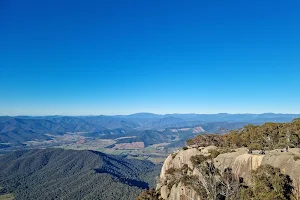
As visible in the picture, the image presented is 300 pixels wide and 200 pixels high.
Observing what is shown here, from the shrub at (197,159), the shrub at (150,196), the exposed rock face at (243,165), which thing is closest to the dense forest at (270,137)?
the exposed rock face at (243,165)

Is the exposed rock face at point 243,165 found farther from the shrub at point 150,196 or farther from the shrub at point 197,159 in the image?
the shrub at point 150,196

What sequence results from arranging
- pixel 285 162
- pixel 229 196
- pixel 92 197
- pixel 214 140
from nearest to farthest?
pixel 285 162
pixel 229 196
pixel 214 140
pixel 92 197

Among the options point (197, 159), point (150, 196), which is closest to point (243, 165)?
point (197, 159)

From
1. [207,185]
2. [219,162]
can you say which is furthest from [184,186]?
[219,162]

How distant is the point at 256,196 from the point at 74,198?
7124 inches

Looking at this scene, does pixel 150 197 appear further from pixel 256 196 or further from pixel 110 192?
pixel 110 192

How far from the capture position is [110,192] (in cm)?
17988

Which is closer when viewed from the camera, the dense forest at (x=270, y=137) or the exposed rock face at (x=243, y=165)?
the exposed rock face at (x=243, y=165)

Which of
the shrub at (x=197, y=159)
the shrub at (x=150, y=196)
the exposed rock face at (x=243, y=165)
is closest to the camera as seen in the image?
the exposed rock face at (x=243, y=165)

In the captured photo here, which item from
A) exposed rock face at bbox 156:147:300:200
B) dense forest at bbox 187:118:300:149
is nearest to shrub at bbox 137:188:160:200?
exposed rock face at bbox 156:147:300:200

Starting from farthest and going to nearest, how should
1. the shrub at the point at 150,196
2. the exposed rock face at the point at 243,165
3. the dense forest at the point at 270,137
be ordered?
the dense forest at the point at 270,137, the shrub at the point at 150,196, the exposed rock face at the point at 243,165

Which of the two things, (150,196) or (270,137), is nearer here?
(150,196)

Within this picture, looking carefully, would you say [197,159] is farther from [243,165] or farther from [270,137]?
[270,137]

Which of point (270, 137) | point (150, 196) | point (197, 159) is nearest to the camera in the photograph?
point (197, 159)
